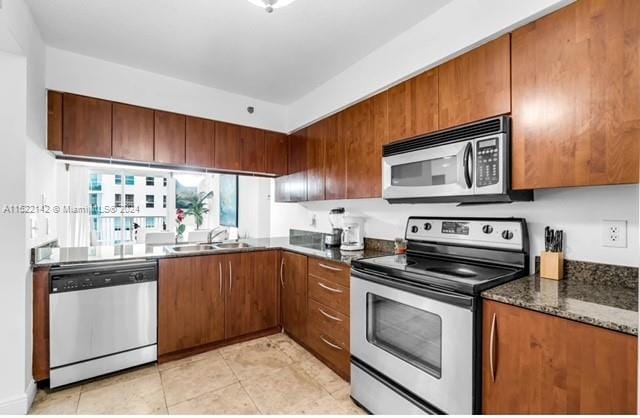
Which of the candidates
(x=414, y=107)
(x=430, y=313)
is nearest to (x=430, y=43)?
(x=414, y=107)

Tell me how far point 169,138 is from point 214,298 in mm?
1521

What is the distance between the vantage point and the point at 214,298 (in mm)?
2719

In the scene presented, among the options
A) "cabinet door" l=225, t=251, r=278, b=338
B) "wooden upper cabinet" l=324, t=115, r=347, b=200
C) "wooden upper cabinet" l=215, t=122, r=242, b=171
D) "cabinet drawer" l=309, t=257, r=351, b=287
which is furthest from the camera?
"wooden upper cabinet" l=215, t=122, r=242, b=171

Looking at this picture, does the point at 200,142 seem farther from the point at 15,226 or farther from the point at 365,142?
the point at 365,142

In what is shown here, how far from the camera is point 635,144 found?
1.16 meters

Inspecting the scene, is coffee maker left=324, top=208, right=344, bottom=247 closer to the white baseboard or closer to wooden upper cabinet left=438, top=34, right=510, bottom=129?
wooden upper cabinet left=438, top=34, right=510, bottom=129

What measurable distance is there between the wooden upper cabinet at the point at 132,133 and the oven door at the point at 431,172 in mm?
2068

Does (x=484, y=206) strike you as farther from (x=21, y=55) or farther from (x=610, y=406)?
(x=21, y=55)

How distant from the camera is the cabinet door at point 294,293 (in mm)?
2682

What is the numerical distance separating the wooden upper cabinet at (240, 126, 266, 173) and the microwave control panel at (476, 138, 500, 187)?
2278 mm

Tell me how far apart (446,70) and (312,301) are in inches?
77.2

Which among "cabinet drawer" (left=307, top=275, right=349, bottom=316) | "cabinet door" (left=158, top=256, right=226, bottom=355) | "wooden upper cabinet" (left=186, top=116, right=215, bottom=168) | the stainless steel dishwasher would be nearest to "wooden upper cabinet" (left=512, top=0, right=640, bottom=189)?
"cabinet drawer" (left=307, top=275, right=349, bottom=316)

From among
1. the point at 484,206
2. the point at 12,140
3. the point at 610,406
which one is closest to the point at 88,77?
the point at 12,140

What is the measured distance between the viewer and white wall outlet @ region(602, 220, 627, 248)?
1401 millimetres
